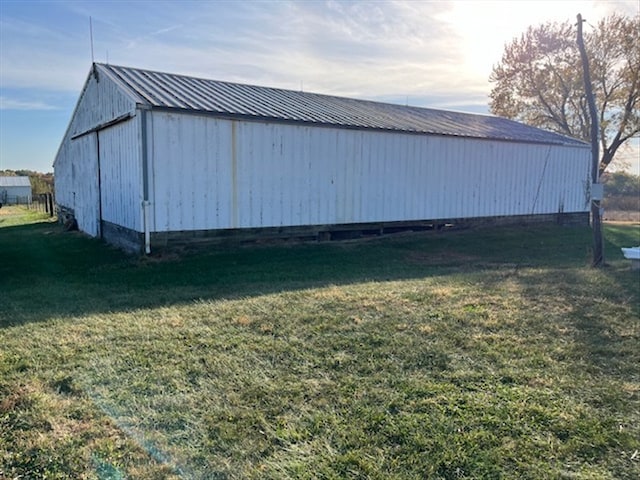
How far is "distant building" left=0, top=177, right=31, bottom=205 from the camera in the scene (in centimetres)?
4744

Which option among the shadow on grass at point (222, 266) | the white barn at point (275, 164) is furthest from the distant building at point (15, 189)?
the shadow on grass at point (222, 266)

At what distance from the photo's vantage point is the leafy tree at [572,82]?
2402 cm

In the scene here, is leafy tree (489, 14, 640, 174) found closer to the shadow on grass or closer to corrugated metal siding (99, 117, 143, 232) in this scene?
the shadow on grass

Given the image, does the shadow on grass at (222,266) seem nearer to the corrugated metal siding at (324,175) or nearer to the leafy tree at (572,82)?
the corrugated metal siding at (324,175)

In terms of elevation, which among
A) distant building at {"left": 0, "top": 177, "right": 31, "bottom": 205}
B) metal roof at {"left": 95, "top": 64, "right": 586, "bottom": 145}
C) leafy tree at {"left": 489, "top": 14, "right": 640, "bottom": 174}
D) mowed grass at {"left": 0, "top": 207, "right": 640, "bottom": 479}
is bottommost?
mowed grass at {"left": 0, "top": 207, "right": 640, "bottom": 479}

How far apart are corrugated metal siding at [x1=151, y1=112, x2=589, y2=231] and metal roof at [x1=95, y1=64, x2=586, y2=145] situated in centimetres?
24

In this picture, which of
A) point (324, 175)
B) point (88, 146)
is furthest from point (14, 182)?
point (324, 175)

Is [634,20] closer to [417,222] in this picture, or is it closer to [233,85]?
[417,222]

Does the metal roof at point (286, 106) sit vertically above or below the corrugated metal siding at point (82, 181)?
above

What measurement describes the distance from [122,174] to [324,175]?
458 cm

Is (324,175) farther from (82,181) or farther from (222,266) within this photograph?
(82,181)

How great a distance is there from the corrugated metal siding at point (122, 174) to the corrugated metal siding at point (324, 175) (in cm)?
41

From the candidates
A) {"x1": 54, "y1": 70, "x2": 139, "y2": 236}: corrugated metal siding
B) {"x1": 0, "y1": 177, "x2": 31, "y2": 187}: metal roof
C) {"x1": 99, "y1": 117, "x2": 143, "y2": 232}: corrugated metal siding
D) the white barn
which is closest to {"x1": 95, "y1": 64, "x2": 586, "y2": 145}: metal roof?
the white barn

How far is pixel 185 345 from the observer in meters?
4.12
